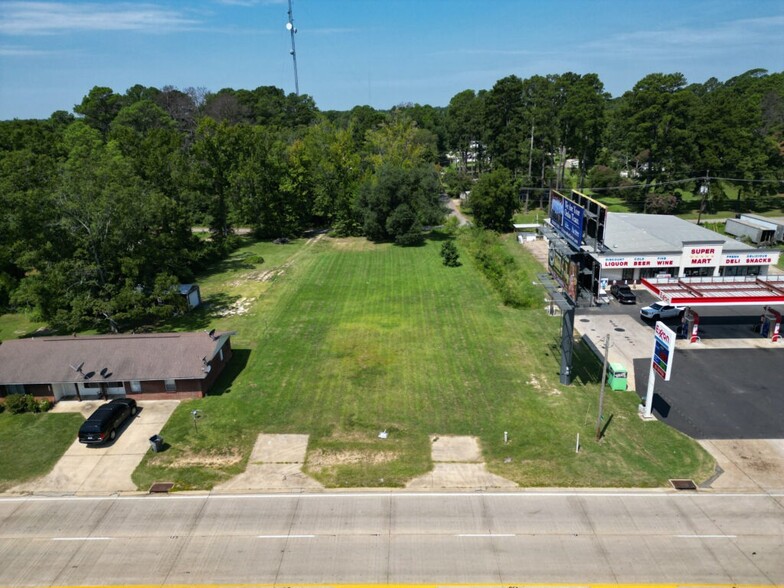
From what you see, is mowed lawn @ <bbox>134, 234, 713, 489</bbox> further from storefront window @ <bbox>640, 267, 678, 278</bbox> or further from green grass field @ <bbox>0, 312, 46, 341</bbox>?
green grass field @ <bbox>0, 312, 46, 341</bbox>

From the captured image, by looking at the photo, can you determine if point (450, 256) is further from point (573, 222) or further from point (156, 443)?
point (156, 443)

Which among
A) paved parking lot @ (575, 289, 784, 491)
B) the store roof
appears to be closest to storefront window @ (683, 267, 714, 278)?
the store roof

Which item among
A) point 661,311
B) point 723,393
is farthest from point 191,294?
point 723,393

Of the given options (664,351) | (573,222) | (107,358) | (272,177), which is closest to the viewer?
(664,351)

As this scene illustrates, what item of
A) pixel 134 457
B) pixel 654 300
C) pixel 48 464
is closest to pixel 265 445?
pixel 134 457

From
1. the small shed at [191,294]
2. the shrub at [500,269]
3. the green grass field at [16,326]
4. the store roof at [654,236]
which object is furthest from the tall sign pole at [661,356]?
the green grass field at [16,326]

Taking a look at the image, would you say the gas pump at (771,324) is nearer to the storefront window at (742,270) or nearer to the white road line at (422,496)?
the storefront window at (742,270)
